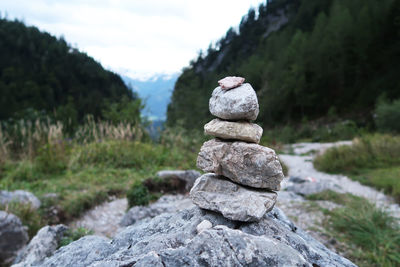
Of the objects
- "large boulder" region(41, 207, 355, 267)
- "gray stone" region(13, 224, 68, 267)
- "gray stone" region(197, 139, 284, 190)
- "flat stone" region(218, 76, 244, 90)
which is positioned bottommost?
"gray stone" region(13, 224, 68, 267)

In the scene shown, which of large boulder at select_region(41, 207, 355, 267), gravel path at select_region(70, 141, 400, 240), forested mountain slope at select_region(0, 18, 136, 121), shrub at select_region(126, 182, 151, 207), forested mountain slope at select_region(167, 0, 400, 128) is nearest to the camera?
large boulder at select_region(41, 207, 355, 267)

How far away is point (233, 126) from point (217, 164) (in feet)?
1.15

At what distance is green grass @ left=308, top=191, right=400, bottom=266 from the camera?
4344 mm

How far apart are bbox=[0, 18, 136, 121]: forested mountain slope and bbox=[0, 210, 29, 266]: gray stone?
8.63 meters

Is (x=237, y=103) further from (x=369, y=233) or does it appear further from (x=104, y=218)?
(x=104, y=218)

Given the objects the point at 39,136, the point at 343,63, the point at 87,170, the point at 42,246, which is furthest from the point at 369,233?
the point at 343,63

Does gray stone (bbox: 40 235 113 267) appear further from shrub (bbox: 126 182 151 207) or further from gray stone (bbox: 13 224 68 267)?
shrub (bbox: 126 182 151 207)

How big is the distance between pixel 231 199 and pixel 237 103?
78 centimetres

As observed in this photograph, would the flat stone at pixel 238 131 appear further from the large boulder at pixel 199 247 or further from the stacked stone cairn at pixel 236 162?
the large boulder at pixel 199 247

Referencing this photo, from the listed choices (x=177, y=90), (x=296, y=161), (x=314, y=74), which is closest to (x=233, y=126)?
(x=296, y=161)

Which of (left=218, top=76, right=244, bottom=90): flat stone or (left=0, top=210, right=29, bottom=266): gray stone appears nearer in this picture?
(left=218, top=76, right=244, bottom=90): flat stone

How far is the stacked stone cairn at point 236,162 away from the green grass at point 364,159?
9.53 metres

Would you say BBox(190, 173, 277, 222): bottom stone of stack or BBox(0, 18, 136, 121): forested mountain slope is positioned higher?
BBox(0, 18, 136, 121): forested mountain slope

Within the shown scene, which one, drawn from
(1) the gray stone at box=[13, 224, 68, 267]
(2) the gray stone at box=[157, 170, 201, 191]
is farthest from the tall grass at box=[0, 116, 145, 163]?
(1) the gray stone at box=[13, 224, 68, 267]
